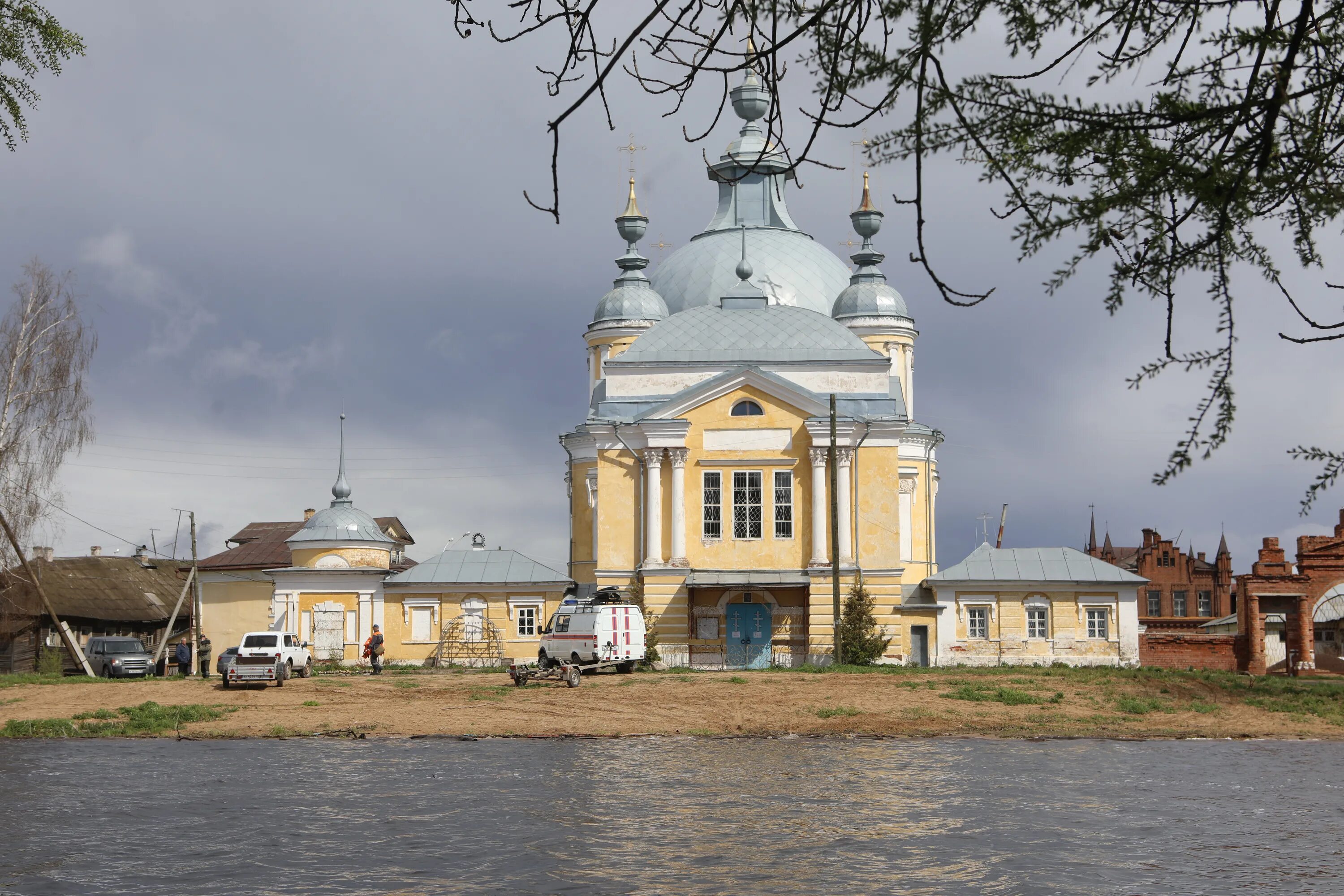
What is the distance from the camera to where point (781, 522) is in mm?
40406

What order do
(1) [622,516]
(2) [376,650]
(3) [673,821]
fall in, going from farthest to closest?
1. (2) [376,650]
2. (1) [622,516]
3. (3) [673,821]

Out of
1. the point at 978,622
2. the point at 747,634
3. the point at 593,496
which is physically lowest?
the point at 747,634

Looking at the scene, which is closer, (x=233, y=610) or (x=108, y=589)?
(x=108, y=589)

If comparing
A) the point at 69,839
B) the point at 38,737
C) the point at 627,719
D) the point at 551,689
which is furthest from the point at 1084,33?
the point at 551,689

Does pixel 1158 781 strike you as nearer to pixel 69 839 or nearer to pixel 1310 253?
pixel 69 839

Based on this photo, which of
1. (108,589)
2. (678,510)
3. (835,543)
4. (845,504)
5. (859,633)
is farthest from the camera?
(108,589)

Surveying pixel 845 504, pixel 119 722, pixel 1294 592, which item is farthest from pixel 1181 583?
pixel 119 722

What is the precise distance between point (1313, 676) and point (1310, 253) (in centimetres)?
4199

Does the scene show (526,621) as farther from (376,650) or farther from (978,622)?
(978,622)

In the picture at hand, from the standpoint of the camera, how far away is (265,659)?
3397 cm

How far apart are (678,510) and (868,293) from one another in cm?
1616

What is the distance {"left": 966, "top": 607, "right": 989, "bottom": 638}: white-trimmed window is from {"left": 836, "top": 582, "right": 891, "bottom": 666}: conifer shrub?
4161mm

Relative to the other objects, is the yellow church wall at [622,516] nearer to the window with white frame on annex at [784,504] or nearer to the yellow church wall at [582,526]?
the window with white frame on annex at [784,504]

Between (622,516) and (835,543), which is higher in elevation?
(622,516)
